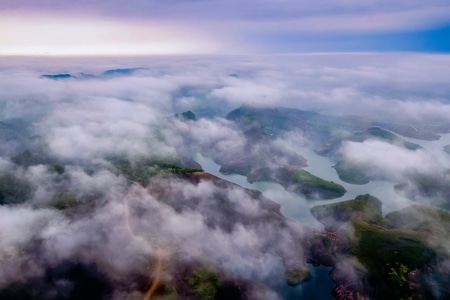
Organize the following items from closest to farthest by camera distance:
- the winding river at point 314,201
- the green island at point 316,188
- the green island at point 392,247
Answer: the green island at point 392,247 < the winding river at point 314,201 < the green island at point 316,188

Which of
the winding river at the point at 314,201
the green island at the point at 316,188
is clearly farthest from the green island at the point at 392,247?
the green island at the point at 316,188

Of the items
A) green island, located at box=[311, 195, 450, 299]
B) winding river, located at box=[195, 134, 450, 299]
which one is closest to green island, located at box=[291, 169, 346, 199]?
winding river, located at box=[195, 134, 450, 299]

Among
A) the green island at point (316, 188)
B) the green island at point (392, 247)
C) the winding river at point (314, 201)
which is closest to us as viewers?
the green island at point (392, 247)

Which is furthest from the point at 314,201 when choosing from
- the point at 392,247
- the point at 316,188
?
the point at 392,247

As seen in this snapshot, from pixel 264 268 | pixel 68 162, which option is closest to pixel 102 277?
pixel 264 268

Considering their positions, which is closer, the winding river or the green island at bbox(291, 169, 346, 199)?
the winding river

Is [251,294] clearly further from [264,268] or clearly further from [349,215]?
[349,215]

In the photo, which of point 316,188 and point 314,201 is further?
point 316,188

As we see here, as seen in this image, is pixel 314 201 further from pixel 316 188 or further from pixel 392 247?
Answer: pixel 392 247

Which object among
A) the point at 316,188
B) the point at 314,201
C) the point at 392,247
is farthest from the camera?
the point at 316,188

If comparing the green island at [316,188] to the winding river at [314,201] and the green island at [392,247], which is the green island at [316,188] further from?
the green island at [392,247]

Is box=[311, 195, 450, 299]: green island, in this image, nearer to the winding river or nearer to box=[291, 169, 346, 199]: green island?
the winding river
